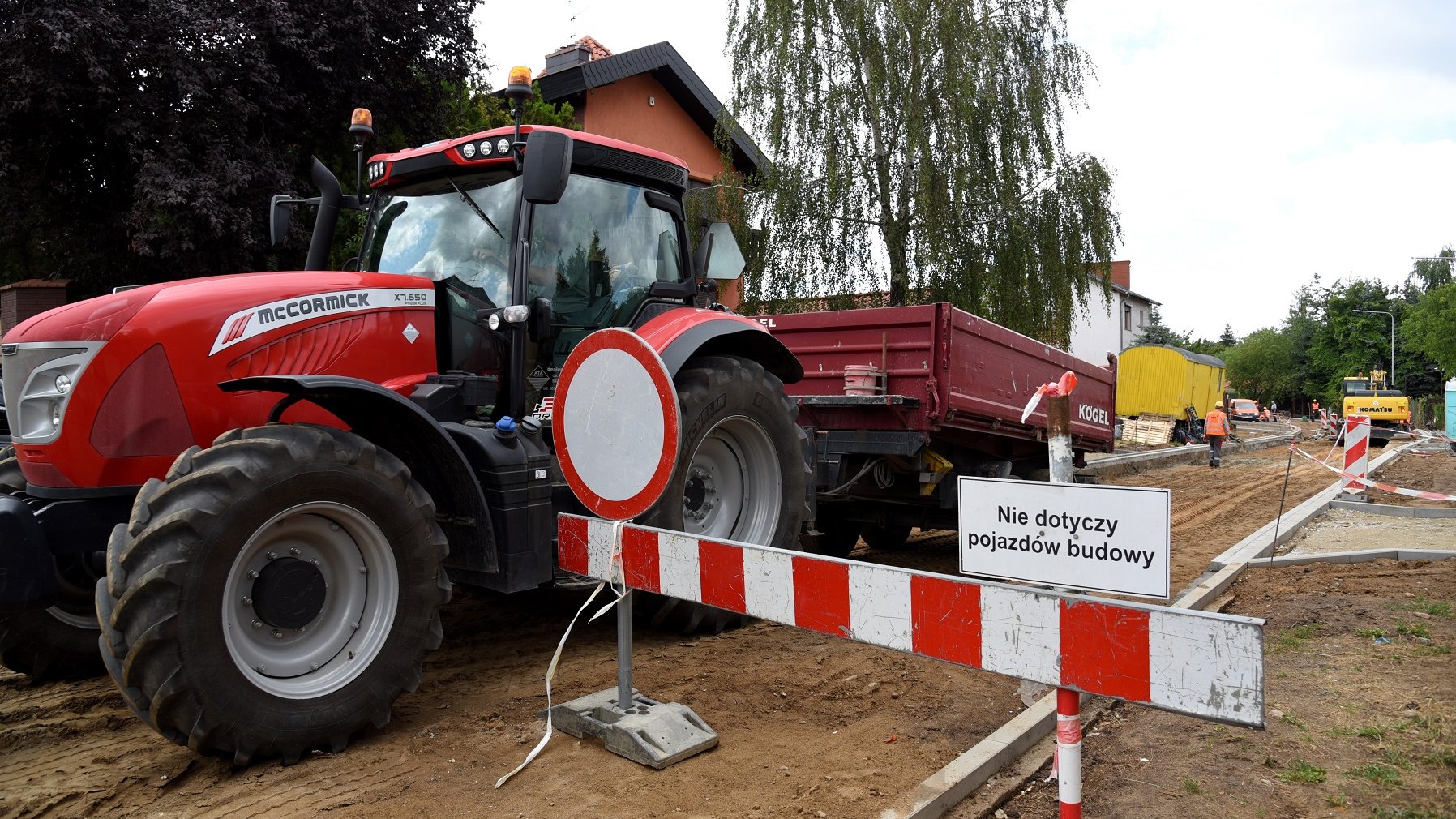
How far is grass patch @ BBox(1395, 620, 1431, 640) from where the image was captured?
5398mm

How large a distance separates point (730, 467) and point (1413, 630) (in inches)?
158

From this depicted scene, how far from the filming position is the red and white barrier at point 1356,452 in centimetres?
1123

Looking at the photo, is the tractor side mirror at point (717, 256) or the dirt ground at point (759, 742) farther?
the tractor side mirror at point (717, 256)

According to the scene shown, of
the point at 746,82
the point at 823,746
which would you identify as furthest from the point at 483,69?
the point at 823,746

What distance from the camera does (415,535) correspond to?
3.73 meters

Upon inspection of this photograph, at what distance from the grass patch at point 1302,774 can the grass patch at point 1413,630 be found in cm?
243

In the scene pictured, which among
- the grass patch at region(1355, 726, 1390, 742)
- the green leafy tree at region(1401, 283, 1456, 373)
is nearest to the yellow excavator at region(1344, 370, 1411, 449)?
the green leafy tree at region(1401, 283, 1456, 373)

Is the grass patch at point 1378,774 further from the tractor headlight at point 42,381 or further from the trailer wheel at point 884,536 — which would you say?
the trailer wheel at point 884,536

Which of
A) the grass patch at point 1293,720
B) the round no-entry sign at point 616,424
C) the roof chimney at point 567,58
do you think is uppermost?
the roof chimney at point 567,58

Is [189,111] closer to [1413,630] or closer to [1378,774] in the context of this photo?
[1378,774]

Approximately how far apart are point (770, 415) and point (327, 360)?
240cm

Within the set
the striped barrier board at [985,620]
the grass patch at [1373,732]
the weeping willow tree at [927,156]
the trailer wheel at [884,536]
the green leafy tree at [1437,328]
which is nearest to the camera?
the striped barrier board at [985,620]

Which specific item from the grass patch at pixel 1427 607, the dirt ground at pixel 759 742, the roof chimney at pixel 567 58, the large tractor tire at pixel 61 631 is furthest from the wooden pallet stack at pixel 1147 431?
the large tractor tire at pixel 61 631

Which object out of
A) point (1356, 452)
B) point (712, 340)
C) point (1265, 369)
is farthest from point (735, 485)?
point (1265, 369)
